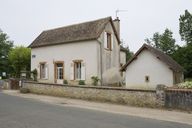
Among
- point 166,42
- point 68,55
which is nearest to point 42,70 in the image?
point 68,55

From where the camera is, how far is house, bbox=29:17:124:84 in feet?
83.9

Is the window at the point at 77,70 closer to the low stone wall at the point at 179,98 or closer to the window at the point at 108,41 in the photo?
the window at the point at 108,41

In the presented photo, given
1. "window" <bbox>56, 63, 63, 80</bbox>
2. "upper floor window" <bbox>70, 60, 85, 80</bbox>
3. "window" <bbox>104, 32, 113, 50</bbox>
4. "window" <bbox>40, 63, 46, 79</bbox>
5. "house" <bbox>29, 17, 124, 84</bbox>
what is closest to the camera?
"house" <bbox>29, 17, 124, 84</bbox>

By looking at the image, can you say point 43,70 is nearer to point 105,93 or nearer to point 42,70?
point 42,70

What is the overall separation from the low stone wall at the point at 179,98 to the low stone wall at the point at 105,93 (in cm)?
65

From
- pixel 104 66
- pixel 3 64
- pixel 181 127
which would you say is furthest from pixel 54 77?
pixel 3 64

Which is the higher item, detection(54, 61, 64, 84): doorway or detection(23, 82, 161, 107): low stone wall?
detection(54, 61, 64, 84): doorway

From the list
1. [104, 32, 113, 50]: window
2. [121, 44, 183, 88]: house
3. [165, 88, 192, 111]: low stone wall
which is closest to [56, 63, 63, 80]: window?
[104, 32, 113, 50]: window

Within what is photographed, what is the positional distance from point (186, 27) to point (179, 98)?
38.5m

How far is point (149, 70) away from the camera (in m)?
22.0

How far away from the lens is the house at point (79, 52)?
2558cm

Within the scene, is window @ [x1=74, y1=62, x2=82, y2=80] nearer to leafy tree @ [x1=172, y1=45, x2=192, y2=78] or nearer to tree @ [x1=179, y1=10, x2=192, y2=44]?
leafy tree @ [x1=172, y1=45, x2=192, y2=78]

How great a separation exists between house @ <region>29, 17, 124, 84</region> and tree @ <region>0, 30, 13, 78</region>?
30.7m

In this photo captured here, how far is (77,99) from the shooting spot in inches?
775
